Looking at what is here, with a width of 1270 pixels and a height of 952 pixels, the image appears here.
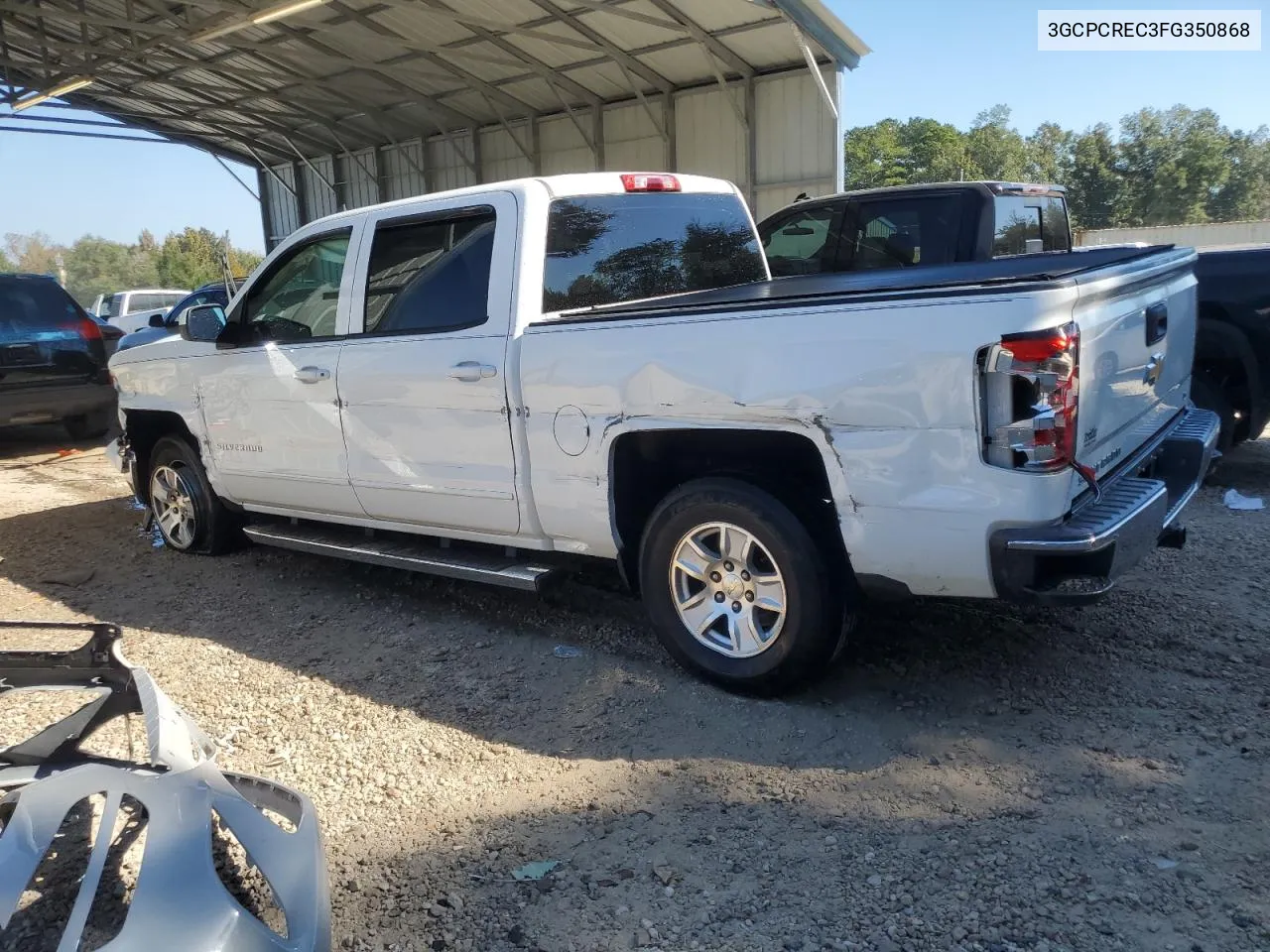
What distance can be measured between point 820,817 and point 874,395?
1.35 meters

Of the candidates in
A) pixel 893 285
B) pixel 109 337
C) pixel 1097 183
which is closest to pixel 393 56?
pixel 109 337

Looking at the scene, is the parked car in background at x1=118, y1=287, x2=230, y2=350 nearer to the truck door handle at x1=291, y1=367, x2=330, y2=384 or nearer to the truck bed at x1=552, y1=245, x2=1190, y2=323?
the truck door handle at x1=291, y1=367, x2=330, y2=384

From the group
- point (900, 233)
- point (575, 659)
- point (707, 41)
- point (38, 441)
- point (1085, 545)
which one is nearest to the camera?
point (1085, 545)

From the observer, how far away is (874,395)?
3088mm

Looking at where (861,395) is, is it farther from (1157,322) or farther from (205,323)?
A: (205,323)

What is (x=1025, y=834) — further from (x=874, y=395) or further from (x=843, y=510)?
(x=874, y=395)

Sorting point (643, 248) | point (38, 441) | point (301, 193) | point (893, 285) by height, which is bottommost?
point (38, 441)

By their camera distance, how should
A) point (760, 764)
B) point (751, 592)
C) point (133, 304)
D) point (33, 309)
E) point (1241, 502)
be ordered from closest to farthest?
point (760, 764), point (751, 592), point (1241, 502), point (33, 309), point (133, 304)

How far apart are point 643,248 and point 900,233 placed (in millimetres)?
3158

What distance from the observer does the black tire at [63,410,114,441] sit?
1070 cm

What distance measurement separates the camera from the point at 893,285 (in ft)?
11.3

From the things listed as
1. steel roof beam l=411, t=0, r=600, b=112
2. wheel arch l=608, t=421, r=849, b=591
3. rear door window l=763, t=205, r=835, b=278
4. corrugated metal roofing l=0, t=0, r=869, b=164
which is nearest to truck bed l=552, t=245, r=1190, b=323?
wheel arch l=608, t=421, r=849, b=591

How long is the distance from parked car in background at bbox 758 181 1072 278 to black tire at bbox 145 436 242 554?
4322 mm

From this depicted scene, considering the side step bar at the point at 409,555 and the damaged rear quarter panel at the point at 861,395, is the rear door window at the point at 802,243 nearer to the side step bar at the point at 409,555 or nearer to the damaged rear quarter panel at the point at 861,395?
the side step bar at the point at 409,555
